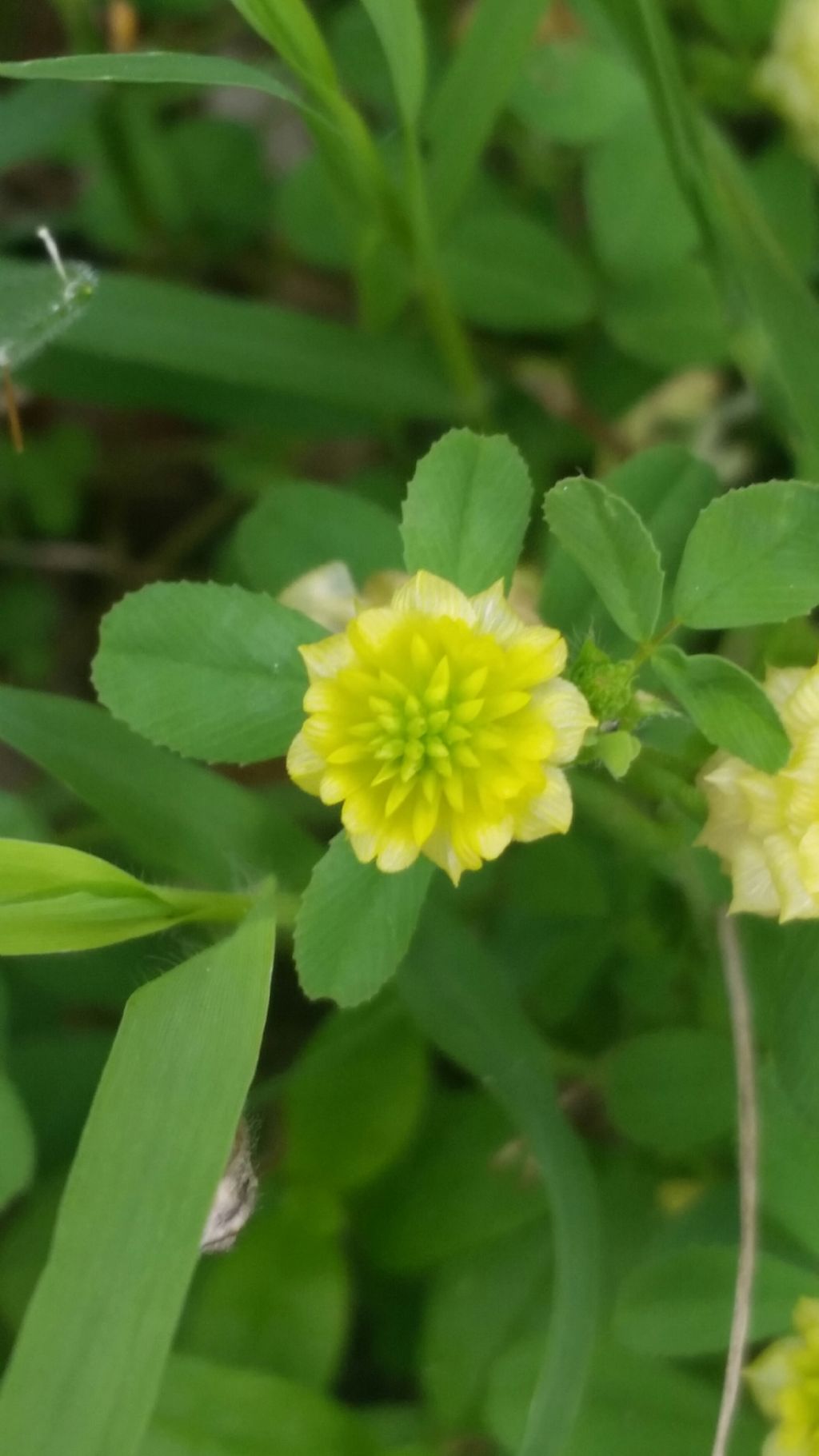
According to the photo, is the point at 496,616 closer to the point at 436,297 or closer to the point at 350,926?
the point at 350,926

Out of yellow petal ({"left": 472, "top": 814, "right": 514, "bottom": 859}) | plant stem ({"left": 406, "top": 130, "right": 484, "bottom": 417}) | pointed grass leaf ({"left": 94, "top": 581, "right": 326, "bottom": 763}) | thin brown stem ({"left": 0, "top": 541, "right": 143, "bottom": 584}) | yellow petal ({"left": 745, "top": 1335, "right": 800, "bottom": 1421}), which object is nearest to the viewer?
yellow petal ({"left": 472, "top": 814, "right": 514, "bottom": 859})

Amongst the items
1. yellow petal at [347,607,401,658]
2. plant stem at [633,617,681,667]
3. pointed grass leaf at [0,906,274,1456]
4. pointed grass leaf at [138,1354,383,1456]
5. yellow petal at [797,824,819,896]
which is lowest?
pointed grass leaf at [138,1354,383,1456]

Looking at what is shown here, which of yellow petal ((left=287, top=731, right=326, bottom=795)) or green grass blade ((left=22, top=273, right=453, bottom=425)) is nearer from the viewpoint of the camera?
yellow petal ((left=287, top=731, right=326, bottom=795))

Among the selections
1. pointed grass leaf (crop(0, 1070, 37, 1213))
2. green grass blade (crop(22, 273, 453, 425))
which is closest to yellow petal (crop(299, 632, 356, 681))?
pointed grass leaf (crop(0, 1070, 37, 1213))

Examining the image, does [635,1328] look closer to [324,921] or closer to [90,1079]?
[324,921]

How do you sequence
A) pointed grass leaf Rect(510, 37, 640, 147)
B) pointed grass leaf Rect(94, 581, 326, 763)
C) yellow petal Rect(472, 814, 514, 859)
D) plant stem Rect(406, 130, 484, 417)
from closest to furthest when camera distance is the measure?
yellow petal Rect(472, 814, 514, 859) → pointed grass leaf Rect(94, 581, 326, 763) → plant stem Rect(406, 130, 484, 417) → pointed grass leaf Rect(510, 37, 640, 147)

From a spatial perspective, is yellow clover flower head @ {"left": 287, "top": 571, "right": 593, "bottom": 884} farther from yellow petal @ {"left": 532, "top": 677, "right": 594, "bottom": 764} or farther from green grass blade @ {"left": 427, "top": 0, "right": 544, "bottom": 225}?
green grass blade @ {"left": 427, "top": 0, "right": 544, "bottom": 225}

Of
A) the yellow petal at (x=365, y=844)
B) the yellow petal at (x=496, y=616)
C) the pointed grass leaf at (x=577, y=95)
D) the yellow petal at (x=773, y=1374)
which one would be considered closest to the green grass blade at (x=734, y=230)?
the pointed grass leaf at (x=577, y=95)

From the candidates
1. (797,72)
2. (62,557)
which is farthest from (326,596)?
(62,557)
